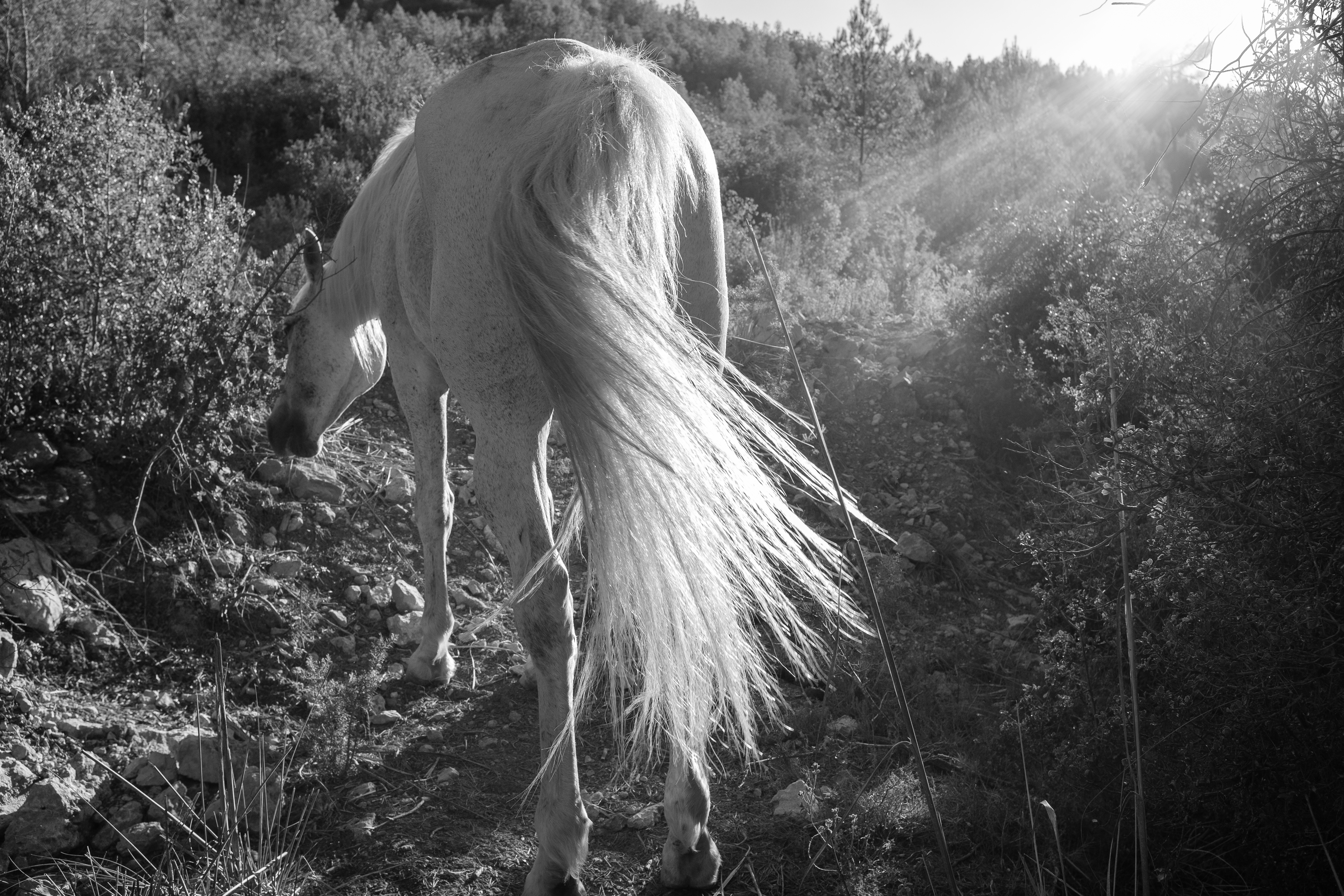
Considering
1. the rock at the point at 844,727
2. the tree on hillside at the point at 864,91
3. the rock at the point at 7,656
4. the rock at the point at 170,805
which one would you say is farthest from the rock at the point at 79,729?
the tree on hillside at the point at 864,91

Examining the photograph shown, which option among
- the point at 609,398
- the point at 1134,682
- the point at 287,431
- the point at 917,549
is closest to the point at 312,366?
the point at 287,431

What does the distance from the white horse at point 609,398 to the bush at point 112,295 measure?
208 centimetres

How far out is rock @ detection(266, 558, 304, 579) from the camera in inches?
157

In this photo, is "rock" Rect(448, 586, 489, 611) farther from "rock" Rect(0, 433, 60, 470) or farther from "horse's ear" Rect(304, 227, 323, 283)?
"rock" Rect(0, 433, 60, 470)

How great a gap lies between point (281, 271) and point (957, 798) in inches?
144


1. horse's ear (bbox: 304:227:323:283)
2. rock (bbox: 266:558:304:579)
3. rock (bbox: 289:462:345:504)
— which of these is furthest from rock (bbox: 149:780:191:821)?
horse's ear (bbox: 304:227:323:283)

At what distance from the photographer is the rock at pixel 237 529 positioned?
13.3ft

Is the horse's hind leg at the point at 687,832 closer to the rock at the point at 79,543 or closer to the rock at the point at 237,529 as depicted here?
the rock at the point at 237,529

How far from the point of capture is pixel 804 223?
38.4 ft

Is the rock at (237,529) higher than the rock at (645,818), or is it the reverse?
the rock at (237,529)

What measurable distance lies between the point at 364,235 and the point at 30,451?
173cm

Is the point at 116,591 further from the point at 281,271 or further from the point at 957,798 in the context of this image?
the point at 957,798

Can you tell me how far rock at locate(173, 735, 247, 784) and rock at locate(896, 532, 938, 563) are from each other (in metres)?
3.25

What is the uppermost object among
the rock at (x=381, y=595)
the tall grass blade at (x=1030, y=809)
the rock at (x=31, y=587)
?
the tall grass blade at (x=1030, y=809)
